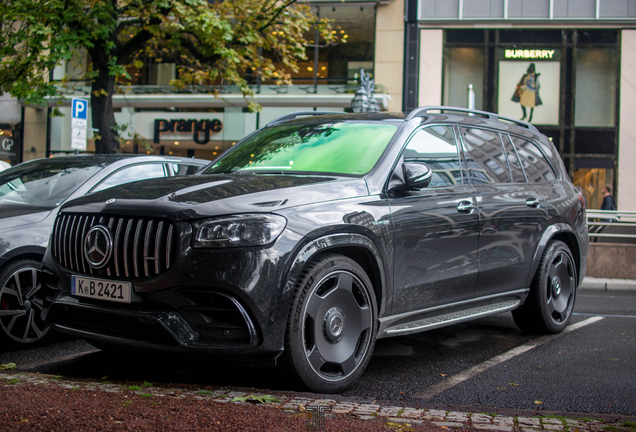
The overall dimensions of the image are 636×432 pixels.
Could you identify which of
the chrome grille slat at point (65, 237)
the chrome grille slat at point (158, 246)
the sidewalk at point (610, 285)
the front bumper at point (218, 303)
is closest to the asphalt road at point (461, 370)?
the front bumper at point (218, 303)

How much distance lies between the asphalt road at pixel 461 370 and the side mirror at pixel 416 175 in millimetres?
1290

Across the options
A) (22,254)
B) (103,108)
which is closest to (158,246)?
(22,254)

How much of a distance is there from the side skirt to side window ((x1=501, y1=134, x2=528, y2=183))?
96 centimetres

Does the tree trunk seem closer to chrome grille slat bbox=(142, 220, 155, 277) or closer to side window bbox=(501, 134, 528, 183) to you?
side window bbox=(501, 134, 528, 183)

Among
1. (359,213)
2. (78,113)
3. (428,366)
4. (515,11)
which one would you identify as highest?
(515,11)

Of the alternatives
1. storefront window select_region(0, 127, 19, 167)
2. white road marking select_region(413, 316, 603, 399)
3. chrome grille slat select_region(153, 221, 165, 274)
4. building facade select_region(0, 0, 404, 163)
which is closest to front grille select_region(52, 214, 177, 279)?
chrome grille slat select_region(153, 221, 165, 274)

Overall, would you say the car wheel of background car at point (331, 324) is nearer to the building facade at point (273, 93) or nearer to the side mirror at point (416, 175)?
the side mirror at point (416, 175)

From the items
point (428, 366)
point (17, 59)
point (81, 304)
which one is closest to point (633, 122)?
point (17, 59)

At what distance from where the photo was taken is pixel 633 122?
23062 millimetres

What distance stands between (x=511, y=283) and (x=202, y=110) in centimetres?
2088

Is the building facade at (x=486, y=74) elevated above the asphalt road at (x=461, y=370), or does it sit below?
above

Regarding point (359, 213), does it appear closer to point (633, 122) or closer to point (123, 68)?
point (123, 68)

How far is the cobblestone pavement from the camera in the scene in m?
2.97

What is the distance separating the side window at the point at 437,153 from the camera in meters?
4.61
